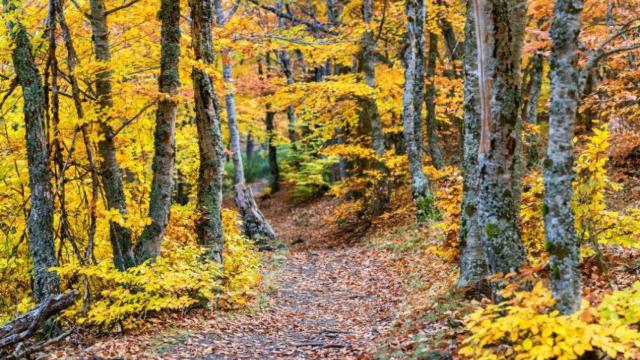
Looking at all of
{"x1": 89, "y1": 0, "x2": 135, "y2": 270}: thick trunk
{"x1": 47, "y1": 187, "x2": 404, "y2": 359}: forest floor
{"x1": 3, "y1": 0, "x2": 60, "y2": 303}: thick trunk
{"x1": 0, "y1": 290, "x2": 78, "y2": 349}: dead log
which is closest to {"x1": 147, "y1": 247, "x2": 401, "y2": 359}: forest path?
{"x1": 47, "y1": 187, "x2": 404, "y2": 359}: forest floor

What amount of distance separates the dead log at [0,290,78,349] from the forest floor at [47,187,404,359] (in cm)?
77

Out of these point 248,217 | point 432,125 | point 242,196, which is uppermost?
point 432,125

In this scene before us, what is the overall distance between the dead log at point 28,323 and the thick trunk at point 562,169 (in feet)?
18.5

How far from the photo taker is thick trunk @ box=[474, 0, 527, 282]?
4.80m

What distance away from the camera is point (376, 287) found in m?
10.8

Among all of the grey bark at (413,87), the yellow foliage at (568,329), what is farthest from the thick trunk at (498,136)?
the grey bark at (413,87)

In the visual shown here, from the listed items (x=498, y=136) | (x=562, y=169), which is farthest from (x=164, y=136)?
(x=562, y=169)

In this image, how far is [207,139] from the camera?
9.43 m

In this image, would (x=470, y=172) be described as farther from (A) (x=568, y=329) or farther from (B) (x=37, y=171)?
(B) (x=37, y=171)

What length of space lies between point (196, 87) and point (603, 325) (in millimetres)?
7397

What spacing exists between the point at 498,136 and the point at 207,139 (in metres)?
5.84

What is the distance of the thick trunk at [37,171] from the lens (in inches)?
302

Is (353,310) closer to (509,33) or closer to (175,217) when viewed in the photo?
(175,217)

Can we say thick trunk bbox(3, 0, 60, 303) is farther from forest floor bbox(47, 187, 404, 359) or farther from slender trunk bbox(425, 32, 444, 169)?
slender trunk bbox(425, 32, 444, 169)
